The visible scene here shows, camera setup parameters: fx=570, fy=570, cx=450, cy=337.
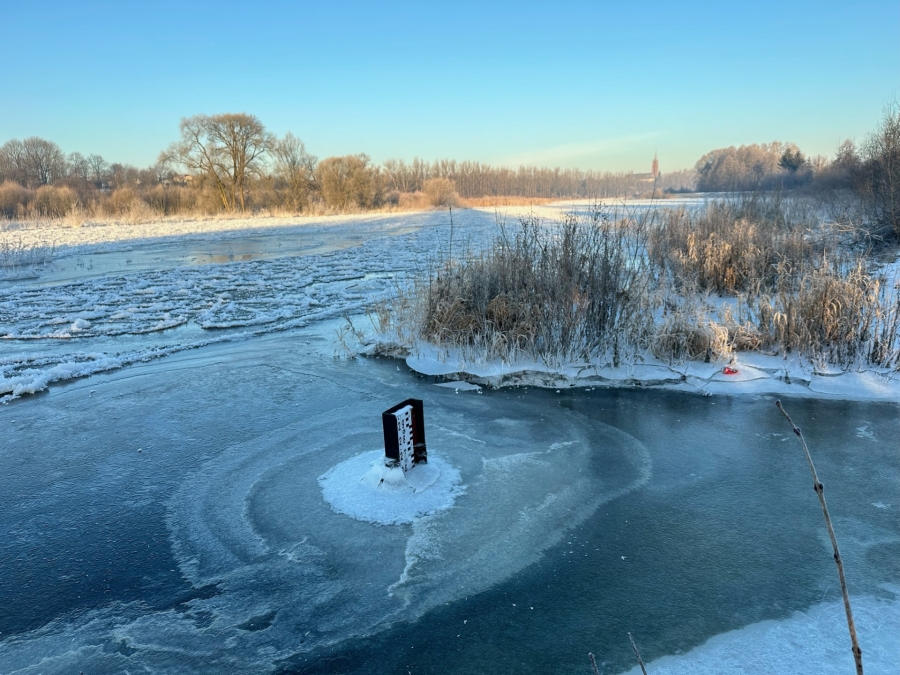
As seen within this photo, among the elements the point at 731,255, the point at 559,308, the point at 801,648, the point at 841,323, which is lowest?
the point at 801,648

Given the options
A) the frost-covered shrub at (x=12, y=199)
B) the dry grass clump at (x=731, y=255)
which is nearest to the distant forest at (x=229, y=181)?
the frost-covered shrub at (x=12, y=199)

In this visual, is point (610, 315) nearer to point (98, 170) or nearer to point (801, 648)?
point (801, 648)

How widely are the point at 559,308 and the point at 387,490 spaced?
3203 mm

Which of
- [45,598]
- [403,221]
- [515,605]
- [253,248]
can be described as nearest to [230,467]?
[45,598]

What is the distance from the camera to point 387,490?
3.56 m

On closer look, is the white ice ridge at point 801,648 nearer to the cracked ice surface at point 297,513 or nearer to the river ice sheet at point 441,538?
the river ice sheet at point 441,538

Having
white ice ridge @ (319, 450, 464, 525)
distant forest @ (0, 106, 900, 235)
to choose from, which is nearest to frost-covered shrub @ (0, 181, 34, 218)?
distant forest @ (0, 106, 900, 235)

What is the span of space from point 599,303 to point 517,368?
1.14m

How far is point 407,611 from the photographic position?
2.56 m

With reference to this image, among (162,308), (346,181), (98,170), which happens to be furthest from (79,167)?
(162,308)

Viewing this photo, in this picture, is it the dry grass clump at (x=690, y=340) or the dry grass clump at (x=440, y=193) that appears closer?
the dry grass clump at (x=690, y=340)

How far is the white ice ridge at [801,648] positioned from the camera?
219 centimetres

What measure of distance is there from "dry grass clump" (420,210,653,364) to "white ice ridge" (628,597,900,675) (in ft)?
11.8

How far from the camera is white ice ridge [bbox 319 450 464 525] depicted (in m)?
3.36
